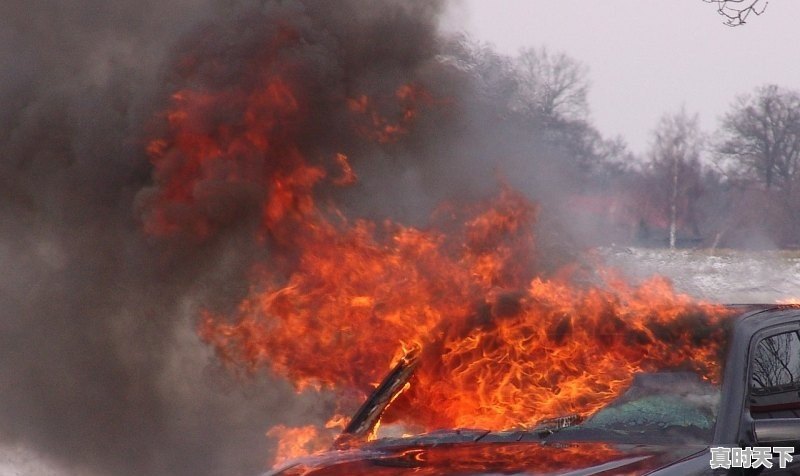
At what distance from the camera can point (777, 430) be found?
4395 millimetres

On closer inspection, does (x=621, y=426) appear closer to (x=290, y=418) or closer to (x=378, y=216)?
(x=378, y=216)

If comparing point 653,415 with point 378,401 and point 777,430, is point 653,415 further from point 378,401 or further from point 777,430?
point 378,401

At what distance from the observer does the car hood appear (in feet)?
12.9

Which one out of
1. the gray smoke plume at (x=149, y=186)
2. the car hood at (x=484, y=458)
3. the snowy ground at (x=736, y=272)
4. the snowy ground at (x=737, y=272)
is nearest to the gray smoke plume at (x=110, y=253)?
the gray smoke plume at (x=149, y=186)

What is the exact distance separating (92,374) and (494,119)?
4.47 metres

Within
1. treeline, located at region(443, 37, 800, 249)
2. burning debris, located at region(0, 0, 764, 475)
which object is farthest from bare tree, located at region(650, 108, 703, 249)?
burning debris, located at region(0, 0, 764, 475)

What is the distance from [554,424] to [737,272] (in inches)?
745

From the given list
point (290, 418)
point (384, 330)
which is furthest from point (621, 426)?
point (290, 418)

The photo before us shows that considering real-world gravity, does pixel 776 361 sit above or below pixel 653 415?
above

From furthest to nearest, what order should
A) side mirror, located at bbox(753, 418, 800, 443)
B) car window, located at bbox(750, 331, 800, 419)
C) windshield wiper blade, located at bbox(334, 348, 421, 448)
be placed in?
1. windshield wiper blade, located at bbox(334, 348, 421, 448)
2. car window, located at bbox(750, 331, 800, 419)
3. side mirror, located at bbox(753, 418, 800, 443)

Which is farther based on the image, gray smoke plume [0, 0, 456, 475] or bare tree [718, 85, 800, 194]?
bare tree [718, 85, 800, 194]

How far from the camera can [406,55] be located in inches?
381

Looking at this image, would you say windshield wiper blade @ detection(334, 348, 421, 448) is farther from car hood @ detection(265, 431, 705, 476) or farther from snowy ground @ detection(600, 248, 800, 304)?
snowy ground @ detection(600, 248, 800, 304)

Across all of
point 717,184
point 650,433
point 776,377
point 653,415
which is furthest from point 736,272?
point 650,433
